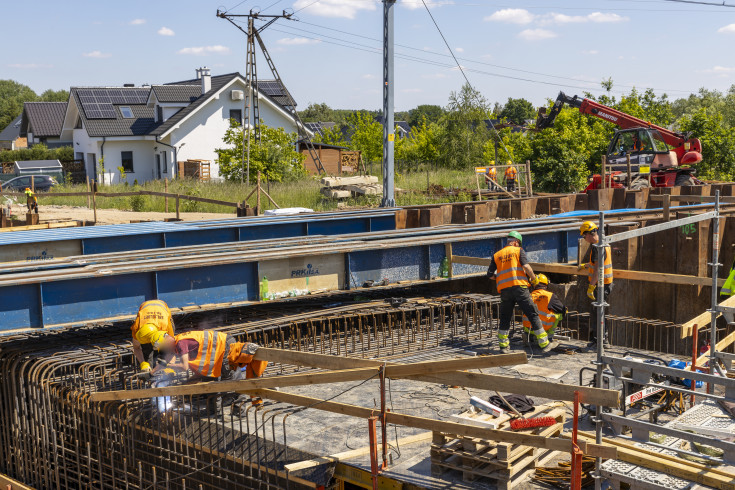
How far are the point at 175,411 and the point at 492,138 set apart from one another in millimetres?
45364

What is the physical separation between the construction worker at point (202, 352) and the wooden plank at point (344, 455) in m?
1.44

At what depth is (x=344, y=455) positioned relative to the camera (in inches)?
268

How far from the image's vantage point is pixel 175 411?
7988 mm

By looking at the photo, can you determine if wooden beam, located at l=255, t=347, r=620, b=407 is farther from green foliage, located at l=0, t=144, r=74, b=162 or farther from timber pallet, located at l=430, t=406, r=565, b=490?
green foliage, located at l=0, t=144, r=74, b=162

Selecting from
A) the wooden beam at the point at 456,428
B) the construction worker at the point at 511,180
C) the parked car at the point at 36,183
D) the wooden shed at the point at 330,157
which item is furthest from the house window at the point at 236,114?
the wooden beam at the point at 456,428

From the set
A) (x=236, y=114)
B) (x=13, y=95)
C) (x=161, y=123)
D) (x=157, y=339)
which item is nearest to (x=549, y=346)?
(x=157, y=339)

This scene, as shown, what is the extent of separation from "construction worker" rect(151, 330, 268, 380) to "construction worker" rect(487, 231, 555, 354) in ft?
13.9

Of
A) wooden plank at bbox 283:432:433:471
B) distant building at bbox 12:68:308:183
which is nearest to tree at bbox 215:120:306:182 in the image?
distant building at bbox 12:68:308:183

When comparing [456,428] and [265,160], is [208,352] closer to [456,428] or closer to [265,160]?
[456,428]

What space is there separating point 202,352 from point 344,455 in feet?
6.60

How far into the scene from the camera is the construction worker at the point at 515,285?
10328 mm

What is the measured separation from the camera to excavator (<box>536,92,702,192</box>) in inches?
940

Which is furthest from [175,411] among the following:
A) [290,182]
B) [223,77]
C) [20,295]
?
[223,77]

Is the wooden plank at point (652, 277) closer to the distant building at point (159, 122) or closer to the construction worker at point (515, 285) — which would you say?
the construction worker at point (515, 285)
